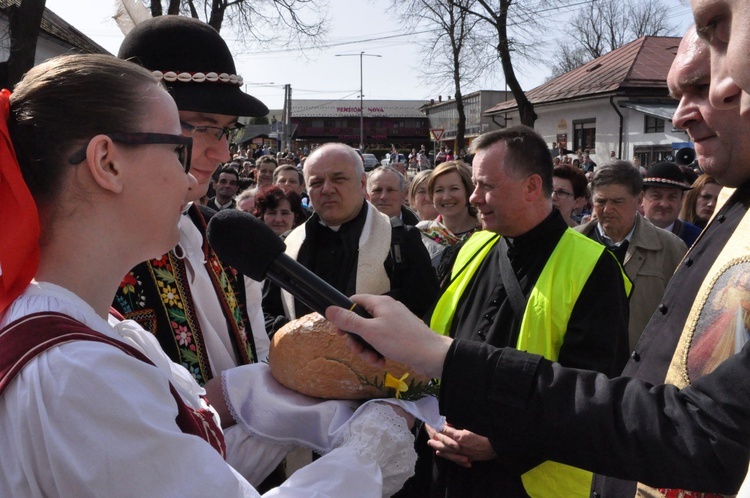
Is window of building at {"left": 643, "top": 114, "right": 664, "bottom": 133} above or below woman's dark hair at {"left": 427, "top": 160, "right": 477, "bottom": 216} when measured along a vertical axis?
above

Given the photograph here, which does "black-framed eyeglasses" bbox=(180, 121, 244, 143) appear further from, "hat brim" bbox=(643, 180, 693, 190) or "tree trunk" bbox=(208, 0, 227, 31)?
"tree trunk" bbox=(208, 0, 227, 31)

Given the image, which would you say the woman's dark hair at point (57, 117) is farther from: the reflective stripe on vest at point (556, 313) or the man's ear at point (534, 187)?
the man's ear at point (534, 187)

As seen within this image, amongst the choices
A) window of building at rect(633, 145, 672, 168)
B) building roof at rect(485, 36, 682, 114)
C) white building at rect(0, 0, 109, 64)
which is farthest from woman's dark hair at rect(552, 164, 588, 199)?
building roof at rect(485, 36, 682, 114)

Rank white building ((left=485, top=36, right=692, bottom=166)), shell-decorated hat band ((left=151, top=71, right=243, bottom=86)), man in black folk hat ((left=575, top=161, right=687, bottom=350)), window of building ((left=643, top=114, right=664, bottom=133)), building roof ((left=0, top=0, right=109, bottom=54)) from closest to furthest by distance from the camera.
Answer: shell-decorated hat band ((left=151, top=71, right=243, bottom=86)) → man in black folk hat ((left=575, top=161, right=687, bottom=350)) → building roof ((left=0, top=0, right=109, bottom=54)) → window of building ((left=643, top=114, right=664, bottom=133)) → white building ((left=485, top=36, right=692, bottom=166))

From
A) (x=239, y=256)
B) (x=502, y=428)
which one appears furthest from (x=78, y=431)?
(x=502, y=428)

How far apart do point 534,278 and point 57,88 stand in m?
2.26

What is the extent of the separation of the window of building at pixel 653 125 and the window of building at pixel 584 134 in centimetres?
314

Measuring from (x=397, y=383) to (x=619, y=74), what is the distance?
27.7 m

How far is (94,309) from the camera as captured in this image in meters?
1.44

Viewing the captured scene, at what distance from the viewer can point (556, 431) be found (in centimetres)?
153

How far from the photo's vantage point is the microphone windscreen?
1703mm

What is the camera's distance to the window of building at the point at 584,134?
2809 centimetres

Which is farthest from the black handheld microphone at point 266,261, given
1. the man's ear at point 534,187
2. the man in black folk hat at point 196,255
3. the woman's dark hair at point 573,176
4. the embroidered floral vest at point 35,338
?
the woman's dark hair at point 573,176

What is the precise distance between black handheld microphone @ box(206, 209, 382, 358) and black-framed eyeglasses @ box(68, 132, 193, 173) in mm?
275
